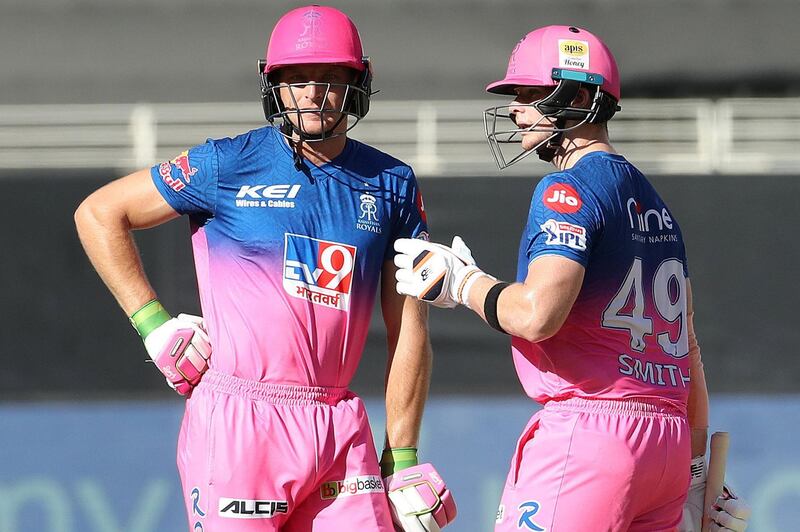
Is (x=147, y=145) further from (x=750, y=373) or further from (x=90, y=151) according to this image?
(x=750, y=373)

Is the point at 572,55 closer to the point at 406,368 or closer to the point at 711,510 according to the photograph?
the point at 406,368

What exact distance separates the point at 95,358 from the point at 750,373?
318cm

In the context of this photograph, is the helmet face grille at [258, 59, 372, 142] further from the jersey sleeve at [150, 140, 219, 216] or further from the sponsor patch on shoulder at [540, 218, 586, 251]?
the sponsor patch on shoulder at [540, 218, 586, 251]

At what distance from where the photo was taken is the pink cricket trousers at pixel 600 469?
294 centimetres

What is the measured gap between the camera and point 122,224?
10.3 ft

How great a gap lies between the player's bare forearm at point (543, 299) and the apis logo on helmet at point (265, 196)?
0.61 m

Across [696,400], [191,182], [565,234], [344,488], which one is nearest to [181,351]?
[191,182]

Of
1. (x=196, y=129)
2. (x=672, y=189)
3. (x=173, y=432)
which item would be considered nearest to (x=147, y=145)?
(x=196, y=129)

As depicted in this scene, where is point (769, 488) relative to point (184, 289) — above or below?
below

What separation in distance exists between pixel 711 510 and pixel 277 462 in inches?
49.7

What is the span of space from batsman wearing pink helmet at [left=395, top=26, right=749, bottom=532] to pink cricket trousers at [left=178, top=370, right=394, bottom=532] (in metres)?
0.35

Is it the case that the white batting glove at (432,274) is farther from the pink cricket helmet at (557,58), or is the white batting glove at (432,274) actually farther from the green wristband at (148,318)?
the green wristband at (148,318)

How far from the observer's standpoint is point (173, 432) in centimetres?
590

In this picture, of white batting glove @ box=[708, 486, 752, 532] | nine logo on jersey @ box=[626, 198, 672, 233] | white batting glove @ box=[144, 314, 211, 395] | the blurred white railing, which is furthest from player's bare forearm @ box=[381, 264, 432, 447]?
the blurred white railing
